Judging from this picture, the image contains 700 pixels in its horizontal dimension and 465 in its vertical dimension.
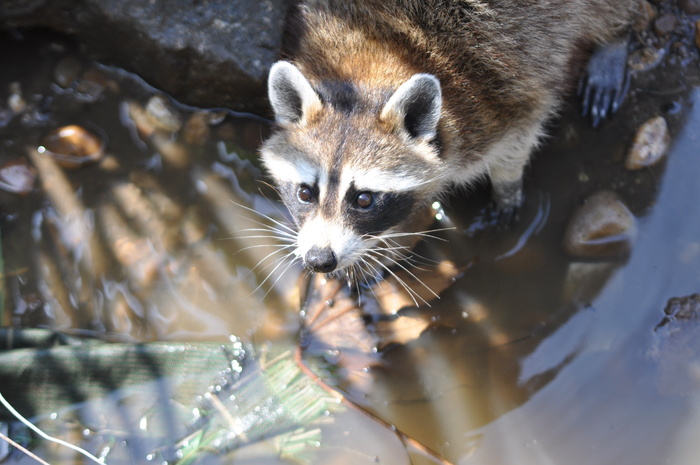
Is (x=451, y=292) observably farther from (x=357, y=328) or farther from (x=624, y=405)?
(x=624, y=405)

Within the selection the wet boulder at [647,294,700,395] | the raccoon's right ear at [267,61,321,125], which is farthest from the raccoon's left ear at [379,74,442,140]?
the wet boulder at [647,294,700,395]

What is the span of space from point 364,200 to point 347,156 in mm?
212

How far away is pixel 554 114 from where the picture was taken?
10.7ft

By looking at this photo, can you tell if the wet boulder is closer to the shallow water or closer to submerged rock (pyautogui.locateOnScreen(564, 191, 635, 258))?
the shallow water

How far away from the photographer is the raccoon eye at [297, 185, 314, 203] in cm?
275

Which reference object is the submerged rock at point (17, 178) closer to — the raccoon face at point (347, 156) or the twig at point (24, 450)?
the twig at point (24, 450)

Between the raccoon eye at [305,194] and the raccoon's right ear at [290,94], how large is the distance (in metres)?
0.30

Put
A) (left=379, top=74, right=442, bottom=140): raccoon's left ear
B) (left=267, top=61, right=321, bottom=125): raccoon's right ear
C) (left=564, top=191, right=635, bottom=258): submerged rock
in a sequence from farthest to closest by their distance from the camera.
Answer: (left=564, top=191, right=635, bottom=258): submerged rock < (left=267, top=61, right=321, bottom=125): raccoon's right ear < (left=379, top=74, right=442, bottom=140): raccoon's left ear

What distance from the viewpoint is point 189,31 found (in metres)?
3.42

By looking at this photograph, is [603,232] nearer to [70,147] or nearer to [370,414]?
[370,414]

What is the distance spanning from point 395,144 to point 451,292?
978 millimetres

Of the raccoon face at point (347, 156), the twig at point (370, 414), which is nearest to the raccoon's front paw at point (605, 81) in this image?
the raccoon face at point (347, 156)

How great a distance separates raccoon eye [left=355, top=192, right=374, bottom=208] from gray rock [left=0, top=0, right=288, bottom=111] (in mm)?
1162

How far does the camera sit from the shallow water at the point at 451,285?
2.93 meters
